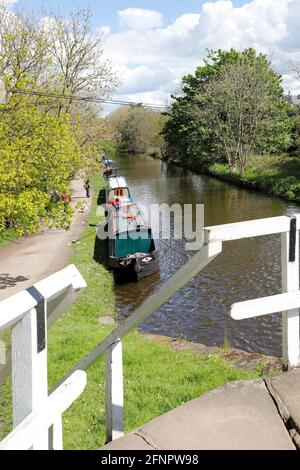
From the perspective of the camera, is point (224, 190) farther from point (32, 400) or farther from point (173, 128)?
point (32, 400)

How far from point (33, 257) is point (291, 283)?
14.5 m

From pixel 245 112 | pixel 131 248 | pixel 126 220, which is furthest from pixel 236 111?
pixel 131 248

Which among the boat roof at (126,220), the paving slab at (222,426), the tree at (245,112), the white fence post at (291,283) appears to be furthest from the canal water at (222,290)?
the tree at (245,112)

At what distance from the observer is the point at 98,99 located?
1057 inches

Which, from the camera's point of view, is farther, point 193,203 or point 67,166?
point 193,203

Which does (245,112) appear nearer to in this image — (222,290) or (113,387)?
(222,290)

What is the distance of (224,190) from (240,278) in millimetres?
20318

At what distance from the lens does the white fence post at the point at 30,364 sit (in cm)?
187

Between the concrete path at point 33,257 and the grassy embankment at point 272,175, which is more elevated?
the grassy embankment at point 272,175

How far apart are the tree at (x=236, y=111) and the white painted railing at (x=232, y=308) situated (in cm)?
3519

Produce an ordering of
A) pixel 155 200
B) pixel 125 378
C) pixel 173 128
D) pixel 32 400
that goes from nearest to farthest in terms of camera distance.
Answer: pixel 32 400 → pixel 125 378 → pixel 155 200 → pixel 173 128

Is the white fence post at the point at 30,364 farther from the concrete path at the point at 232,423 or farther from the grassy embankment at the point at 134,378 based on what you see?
the grassy embankment at the point at 134,378

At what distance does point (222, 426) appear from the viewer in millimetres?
2521
